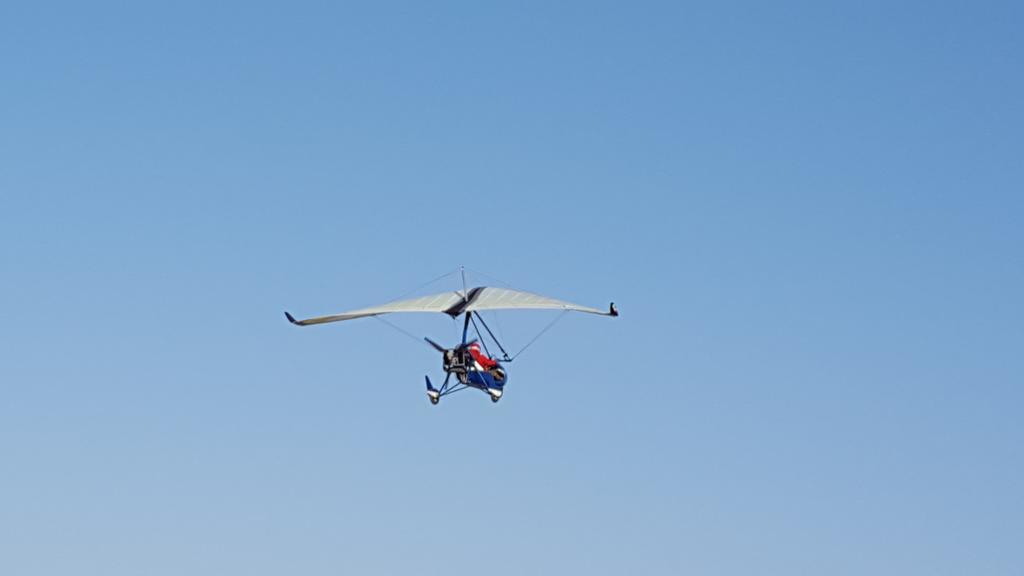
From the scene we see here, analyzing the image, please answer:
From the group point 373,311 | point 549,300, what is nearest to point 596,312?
point 549,300

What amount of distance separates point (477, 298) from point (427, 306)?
3327mm

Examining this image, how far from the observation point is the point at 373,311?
161 meters

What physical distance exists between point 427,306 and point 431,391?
803 cm

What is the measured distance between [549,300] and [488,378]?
781 centimetres

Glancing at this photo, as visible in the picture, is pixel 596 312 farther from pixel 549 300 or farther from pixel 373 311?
pixel 373 311

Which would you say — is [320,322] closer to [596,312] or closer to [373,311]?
[373,311]

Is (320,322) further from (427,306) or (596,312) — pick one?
(596,312)

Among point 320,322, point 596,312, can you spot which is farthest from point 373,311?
point 596,312

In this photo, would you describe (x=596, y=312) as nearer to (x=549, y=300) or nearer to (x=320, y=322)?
(x=549, y=300)

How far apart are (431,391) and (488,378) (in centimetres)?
370

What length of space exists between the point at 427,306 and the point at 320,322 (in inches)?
302

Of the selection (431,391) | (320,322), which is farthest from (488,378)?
(320,322)

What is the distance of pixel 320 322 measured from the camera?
16150 cm

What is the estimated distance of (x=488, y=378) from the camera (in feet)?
504
